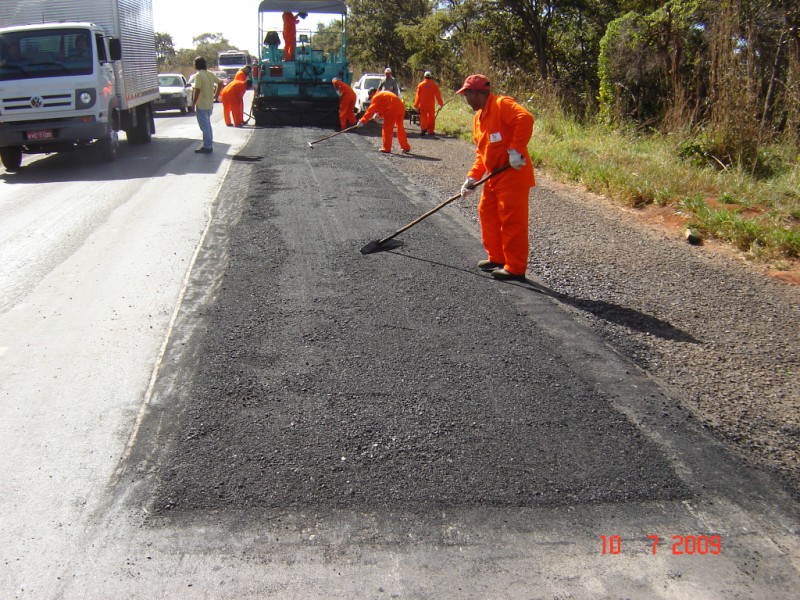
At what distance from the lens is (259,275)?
6180 millimetres

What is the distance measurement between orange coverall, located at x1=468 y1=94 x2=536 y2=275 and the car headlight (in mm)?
8698

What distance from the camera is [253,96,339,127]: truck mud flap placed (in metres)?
20.2

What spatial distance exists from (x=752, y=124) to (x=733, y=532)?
8388 millimetres

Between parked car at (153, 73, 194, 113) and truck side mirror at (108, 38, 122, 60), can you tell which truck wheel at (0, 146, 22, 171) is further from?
parked car at (153, 73, 194, 113)

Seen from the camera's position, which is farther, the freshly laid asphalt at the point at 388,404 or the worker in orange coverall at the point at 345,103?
the worker in orange coverall at the point at 345,103

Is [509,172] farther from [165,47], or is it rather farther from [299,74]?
[165,47]

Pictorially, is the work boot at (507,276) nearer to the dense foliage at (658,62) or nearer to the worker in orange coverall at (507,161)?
the worker in orange coverall at (507,161)

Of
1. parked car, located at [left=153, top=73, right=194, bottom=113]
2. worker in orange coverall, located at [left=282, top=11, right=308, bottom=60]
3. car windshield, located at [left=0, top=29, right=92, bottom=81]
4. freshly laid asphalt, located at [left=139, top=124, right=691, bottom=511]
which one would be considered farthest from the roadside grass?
parked car, located at [left=153, top=73, right=194, bottom=113]

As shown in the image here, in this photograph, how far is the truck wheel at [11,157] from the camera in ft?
40.4

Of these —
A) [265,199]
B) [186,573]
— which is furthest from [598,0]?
[186,573]

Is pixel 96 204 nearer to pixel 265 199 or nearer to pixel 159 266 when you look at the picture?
pixel 265 199

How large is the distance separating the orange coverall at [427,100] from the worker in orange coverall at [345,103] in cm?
180

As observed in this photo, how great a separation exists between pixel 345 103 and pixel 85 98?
7.68m
